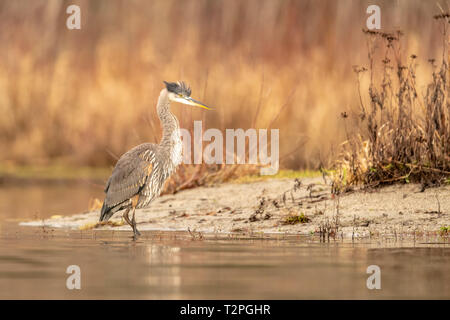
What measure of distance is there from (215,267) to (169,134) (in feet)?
13.8

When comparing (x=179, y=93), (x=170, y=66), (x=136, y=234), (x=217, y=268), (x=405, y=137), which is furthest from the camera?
(x=170, y=66)

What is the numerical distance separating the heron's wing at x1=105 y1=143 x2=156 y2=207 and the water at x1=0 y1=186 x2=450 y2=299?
53 cm

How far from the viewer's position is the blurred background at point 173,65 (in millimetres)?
21000

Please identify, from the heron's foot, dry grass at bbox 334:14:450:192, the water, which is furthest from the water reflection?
dry grass at bbox 334:14:450:192

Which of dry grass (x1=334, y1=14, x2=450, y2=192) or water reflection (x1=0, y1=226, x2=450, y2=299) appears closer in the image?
water reflection (x1=0, y1=226, x2=450, y2=299)

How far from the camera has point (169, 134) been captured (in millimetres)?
12414

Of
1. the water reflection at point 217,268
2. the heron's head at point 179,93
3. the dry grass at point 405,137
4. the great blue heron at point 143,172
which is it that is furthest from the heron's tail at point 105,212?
the dry grass at point 405,137

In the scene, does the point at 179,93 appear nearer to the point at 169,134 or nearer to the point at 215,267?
the point at 169,134

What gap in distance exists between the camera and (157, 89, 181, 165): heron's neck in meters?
12.3

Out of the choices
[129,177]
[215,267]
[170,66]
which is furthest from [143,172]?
[170,66]

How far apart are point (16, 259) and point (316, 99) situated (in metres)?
12.6

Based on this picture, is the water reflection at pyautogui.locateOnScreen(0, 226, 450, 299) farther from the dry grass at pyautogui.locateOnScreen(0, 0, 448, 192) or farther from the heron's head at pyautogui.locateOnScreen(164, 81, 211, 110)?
the dry grass at pyautogui.locateOnScreen(0, 0, 448, 192)

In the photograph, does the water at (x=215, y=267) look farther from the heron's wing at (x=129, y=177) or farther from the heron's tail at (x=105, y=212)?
the heron's wing at (x=129, y=177)

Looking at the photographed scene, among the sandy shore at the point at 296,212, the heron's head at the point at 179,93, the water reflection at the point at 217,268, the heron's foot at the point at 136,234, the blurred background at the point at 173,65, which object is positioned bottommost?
the water reflection at the point at 217,268
